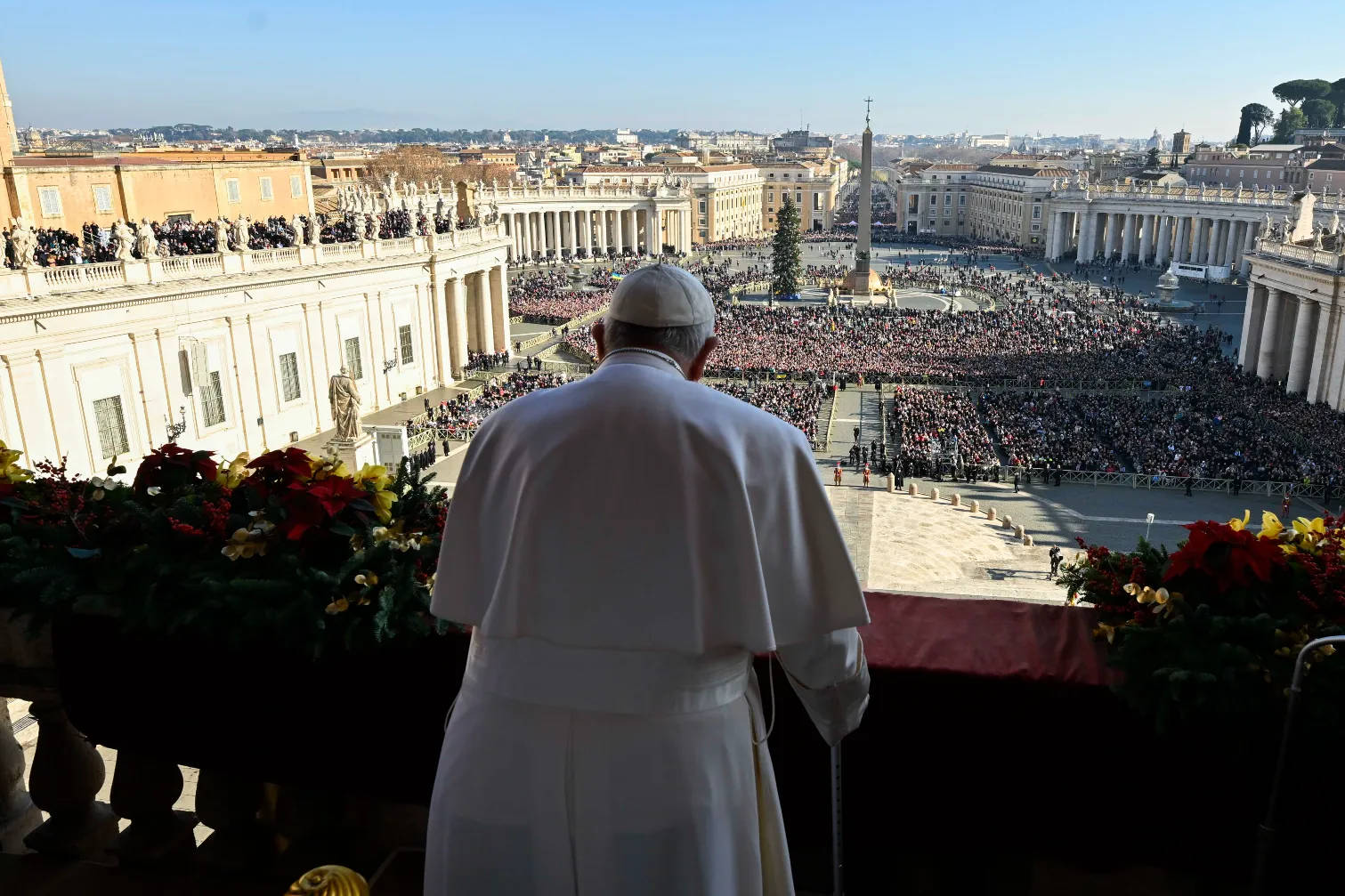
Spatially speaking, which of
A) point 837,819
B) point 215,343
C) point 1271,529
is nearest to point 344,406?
point 215,343

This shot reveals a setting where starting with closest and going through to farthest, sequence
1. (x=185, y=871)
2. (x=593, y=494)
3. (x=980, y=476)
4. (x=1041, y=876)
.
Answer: (x=593, y=494)
(x=1041, y=876)
(x=185, y=871)
(x=980, y=476)

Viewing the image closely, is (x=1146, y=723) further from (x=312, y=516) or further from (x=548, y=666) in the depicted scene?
(x=312, y=516)

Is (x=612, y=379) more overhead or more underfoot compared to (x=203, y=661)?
more overhead

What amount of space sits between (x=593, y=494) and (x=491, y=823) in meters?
0.84

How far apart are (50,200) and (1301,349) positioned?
146ft

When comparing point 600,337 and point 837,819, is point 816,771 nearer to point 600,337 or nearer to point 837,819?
point 837,819

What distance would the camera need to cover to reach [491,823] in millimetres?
2400

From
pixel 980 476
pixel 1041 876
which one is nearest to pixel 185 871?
pixel 1041 876

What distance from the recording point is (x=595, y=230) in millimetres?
92750

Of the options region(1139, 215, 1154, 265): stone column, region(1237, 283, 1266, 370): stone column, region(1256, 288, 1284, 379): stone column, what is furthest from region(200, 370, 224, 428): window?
region(1139, 215, 1154, 265): stone column

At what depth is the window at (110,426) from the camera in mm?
24453

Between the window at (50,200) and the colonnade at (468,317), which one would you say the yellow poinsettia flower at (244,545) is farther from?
the colonnade at (468,317)

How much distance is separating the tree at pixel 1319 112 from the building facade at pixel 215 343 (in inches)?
4903

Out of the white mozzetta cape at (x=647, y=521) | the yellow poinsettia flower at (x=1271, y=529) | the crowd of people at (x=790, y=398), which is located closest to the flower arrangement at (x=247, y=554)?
the white mozzetta cape at (x=647, y=521)
